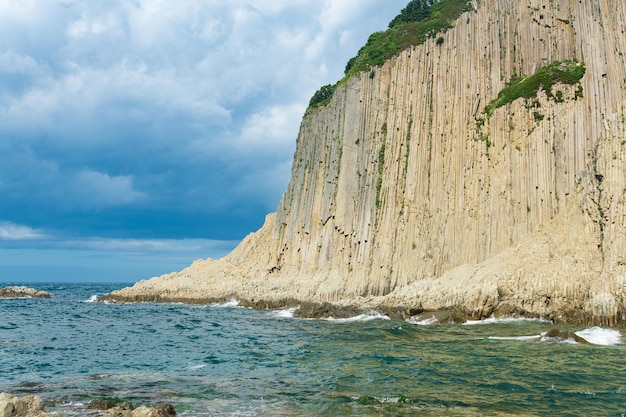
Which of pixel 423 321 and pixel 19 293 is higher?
pixel 19 293

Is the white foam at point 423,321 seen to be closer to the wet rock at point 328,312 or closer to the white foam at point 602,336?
the wet rock at point 328,312

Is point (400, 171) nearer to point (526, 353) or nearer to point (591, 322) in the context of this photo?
point (591, 322)

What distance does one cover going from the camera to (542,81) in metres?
49.6

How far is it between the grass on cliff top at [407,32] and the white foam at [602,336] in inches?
1488

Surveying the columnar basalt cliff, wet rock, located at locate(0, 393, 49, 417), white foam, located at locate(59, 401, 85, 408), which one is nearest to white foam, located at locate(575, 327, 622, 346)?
the columnar basalt cliff

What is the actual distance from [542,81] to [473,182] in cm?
1099

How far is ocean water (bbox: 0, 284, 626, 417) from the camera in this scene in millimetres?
16484

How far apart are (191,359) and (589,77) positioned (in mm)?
39595

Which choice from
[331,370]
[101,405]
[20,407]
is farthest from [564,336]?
[20,407]

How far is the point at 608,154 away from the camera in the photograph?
4016 cm

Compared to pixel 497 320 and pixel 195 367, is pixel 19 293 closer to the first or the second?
pixel 195 367

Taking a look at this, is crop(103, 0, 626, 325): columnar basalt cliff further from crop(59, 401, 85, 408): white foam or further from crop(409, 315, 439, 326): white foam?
crop(59, 401, 85, 408): white foam

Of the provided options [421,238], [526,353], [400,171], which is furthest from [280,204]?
[526,353]

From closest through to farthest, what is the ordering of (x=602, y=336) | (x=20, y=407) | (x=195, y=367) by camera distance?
(x=20, y=407) → (x=195, y=367) → (x=602, y=336)
